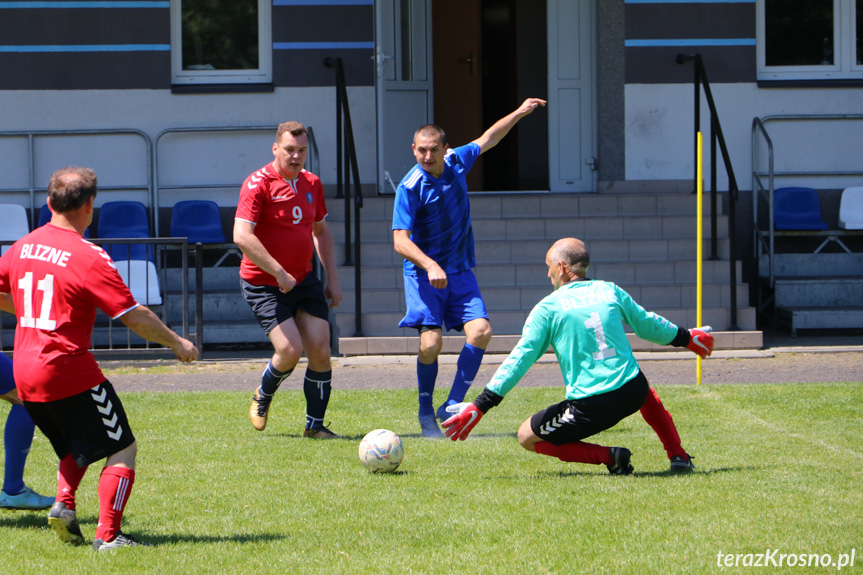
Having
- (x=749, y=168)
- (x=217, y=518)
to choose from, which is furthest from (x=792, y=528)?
(x=749, y=168)

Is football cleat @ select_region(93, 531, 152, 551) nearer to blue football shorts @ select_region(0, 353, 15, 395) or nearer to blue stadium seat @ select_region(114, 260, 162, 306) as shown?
blue football shorts @ select_region(0, 353, 15, 395)

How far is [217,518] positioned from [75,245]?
56.0 inches

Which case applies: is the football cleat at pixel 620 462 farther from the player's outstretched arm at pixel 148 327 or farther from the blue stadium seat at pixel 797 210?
the blue stadium seat at pixel 797 210

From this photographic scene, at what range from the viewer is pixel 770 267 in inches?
463

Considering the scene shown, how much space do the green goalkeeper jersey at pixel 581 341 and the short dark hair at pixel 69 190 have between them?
212 centimetres

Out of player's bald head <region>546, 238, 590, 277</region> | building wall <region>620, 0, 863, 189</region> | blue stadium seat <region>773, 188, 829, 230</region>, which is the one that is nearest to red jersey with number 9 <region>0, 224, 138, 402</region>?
player's bald head <region>546, 238, 590, 277</region>

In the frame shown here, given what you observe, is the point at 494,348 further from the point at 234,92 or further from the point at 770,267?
the point at 234,92

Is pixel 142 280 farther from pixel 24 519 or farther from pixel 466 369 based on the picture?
pixel 24 519

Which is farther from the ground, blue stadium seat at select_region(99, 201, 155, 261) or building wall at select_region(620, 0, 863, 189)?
building wall at select_region(620, 0, 863, 189)

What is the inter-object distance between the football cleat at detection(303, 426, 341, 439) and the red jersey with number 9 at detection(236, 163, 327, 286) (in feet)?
3.20

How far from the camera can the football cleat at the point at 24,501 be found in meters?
4.78

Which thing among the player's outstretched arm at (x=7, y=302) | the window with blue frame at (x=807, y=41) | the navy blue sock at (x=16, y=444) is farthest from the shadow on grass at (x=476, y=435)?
the window with blue frame at (x=807, y=41)

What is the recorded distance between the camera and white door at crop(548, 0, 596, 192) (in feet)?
42.0

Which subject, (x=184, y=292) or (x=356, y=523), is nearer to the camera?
(x=356, y=523)
